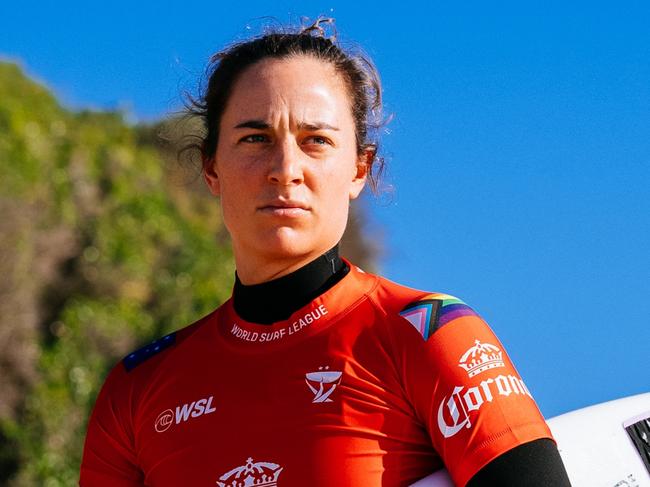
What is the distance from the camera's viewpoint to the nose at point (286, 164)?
226cm

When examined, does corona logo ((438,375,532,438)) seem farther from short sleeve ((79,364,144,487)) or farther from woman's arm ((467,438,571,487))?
short sleeve ((79,364,144,487))

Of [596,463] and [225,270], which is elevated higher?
[225,270]

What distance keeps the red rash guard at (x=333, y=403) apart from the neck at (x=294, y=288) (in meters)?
0.03

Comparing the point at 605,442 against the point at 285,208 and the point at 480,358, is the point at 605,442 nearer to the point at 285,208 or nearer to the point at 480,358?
the point at 480,358

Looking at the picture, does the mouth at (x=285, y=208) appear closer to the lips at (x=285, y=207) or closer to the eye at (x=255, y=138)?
the lips at (x=285, y=207)

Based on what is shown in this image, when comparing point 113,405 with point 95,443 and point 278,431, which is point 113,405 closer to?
point 95,443

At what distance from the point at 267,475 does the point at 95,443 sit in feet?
1.86

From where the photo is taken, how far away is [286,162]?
2.27m

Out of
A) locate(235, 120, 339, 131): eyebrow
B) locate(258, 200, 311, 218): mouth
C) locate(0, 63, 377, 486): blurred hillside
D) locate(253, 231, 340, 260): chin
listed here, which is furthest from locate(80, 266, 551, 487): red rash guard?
locate(0, 63, 377, 486): blurred hillside

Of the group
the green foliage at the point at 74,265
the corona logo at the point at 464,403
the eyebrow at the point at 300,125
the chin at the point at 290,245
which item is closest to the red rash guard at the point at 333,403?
the corona logo at the point at 464,403

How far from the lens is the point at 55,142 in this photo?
13.6 m

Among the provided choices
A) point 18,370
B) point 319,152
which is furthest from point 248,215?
point 18,370

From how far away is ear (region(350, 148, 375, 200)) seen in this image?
2.51 metres

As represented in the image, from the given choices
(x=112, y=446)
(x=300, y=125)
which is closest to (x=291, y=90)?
(x=300, y=125)
